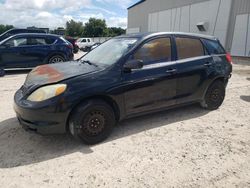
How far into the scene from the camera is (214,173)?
2885mm

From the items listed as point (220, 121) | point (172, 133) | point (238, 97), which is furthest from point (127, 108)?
point (238, 97)

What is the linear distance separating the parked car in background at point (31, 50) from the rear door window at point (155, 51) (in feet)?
21.9

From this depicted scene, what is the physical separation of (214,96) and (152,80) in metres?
1.90

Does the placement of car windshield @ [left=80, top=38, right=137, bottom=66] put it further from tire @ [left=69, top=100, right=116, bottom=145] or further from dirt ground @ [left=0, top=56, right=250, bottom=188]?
dirt ground @ [left=0, top=56, right=250, bottom=188]

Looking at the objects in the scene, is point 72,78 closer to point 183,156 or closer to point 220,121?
point 183,156

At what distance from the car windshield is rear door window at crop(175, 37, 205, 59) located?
0.93m

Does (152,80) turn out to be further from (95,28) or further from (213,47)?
(95,28)

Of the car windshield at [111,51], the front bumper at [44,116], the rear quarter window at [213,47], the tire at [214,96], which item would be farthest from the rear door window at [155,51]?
the front bumper at [44,116]

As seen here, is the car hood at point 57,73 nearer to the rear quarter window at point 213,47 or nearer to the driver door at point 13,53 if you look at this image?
the rear quarter window at point 213,47

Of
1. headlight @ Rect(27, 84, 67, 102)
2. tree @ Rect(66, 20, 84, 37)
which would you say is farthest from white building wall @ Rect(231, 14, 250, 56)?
tree @ Rect(66, 20, 84, 37)

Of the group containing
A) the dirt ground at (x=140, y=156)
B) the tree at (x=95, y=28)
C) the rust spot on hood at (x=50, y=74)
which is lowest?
the dirt ground at (x=140, y=156)

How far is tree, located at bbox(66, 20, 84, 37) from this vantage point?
72.5 meters

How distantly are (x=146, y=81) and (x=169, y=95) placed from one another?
64 cm

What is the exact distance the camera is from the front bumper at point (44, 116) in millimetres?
3113
